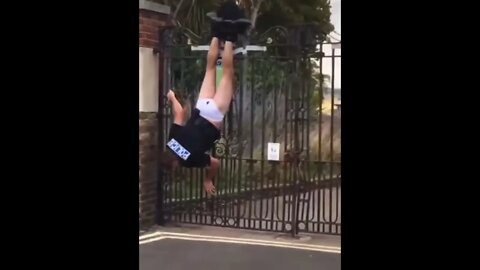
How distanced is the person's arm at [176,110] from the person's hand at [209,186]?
57 centimetres

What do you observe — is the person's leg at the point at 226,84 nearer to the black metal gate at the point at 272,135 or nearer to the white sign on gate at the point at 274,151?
the black metal gate at the point at 272,135

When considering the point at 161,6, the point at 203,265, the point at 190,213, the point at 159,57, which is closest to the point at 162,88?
the point at 159,57

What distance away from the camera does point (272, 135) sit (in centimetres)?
613

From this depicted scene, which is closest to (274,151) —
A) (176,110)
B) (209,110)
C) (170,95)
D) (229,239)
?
(209,110)

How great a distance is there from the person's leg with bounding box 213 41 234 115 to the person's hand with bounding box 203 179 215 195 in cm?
67

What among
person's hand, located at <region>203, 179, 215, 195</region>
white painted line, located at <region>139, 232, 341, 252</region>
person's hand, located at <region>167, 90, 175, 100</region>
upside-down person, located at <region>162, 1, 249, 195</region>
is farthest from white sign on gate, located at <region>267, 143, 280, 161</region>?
person's hand, located at <region>167, 90, 175, 100</region>

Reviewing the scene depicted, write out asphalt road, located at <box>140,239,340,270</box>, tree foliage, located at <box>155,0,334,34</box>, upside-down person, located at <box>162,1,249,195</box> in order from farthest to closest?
upside-down person, located at <box>162,1,249,195</box> < tree foliage, located at <box>155,0,334,34</box> < asphalt road, located at <box>140,239,340,270</box>

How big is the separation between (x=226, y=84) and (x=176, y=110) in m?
0.55

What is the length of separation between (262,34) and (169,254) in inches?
80.2

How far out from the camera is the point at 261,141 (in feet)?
20.2

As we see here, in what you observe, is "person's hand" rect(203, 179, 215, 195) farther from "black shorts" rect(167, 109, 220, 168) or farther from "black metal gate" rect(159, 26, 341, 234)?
"black shorts" rect(167, 109, 220, 168)

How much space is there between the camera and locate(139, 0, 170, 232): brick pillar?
620cm
